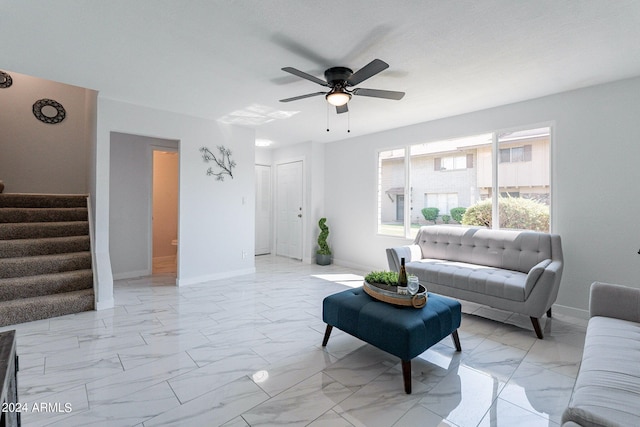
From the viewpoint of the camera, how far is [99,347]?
104 inches

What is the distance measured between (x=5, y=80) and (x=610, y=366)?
8.00 metres

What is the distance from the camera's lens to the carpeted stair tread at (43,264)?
3506mm

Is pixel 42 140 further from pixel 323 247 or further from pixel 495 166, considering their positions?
pixel 495 166

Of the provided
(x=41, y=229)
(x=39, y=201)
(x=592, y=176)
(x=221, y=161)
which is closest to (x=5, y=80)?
(x=39, y=201)

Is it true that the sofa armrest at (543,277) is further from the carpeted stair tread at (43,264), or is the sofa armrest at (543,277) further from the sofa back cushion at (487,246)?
the carpeted stair tread at (43,264)

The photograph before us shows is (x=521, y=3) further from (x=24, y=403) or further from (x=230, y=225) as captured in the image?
(x=230, y=225)

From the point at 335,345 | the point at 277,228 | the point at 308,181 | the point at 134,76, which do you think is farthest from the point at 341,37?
the point at 277,228

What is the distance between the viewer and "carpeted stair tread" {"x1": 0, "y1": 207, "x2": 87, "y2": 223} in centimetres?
409

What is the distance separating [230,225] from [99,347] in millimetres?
2675

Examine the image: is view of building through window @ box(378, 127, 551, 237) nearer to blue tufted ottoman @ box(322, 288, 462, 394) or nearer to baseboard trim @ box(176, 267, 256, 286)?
blue tufted ottoman @ box(322, 288, 462, 394)

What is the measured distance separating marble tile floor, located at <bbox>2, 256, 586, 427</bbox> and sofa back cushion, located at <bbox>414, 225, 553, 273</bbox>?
24.7 inches

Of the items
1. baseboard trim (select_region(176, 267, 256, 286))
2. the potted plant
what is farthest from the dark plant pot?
baseboard trim (select_region(176, 267, 256, 286))

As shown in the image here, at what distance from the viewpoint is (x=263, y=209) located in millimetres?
7305

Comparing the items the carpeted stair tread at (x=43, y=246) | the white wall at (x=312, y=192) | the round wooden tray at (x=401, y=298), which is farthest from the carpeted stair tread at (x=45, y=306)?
the white wall at (x=312, y=192)
